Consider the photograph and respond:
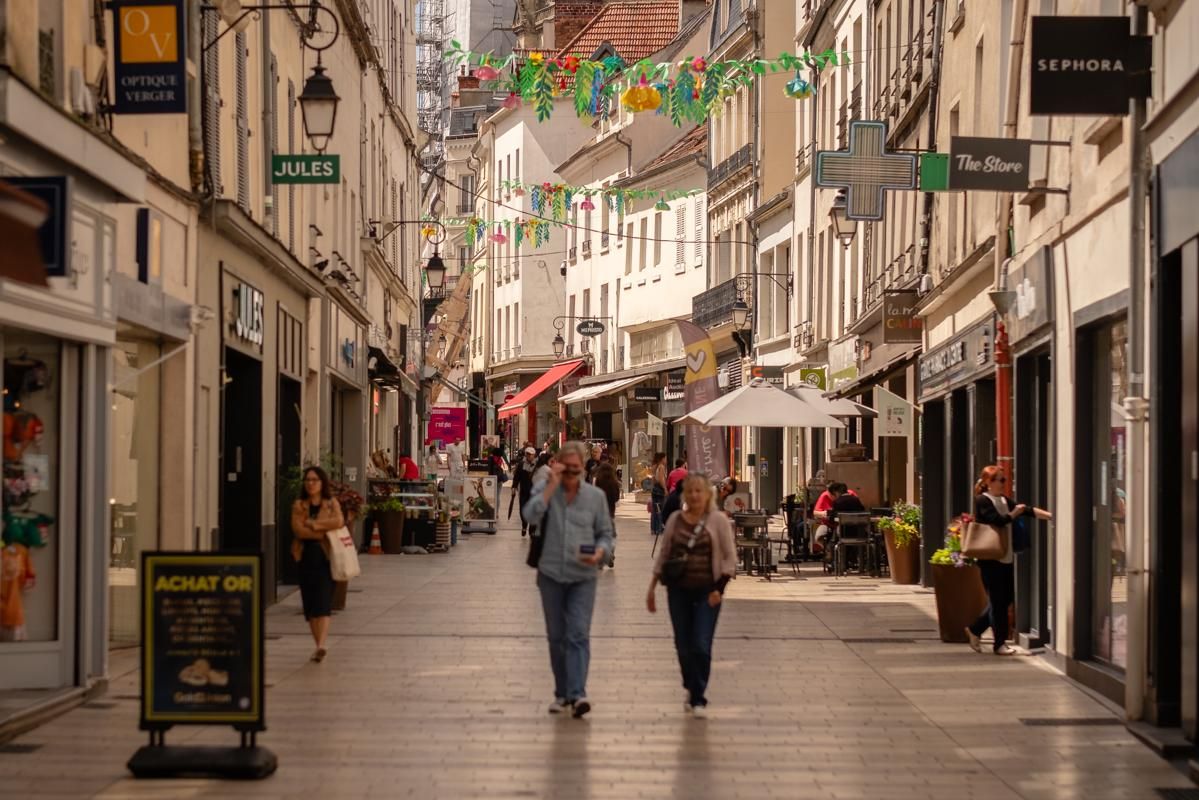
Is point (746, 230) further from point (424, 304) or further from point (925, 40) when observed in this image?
point (925, 40)

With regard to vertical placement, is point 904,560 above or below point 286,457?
below

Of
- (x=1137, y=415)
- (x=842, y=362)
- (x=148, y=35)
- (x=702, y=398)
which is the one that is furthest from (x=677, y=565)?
(x=842, y=362)

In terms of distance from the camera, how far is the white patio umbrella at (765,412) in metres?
27.5

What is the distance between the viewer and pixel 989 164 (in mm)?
15711

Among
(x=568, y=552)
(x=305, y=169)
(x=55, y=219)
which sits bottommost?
(x=568, y=552)

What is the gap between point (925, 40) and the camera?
86.1 feet

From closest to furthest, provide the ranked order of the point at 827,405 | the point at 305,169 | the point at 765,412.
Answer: the point at 305,169 < the point at 765,412 < the point at 827,405

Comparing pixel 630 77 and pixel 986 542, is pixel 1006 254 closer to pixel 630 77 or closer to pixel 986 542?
pixel 986 542

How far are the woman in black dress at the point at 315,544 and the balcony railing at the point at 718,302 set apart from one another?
109 ft

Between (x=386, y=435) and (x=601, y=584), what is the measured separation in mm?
17094

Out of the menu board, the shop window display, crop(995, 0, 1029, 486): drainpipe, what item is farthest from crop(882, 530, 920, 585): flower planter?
the menu board

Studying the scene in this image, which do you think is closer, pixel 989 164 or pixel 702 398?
pixel 989 164

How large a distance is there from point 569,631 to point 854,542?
1426cm

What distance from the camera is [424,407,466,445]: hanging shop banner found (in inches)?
2083
